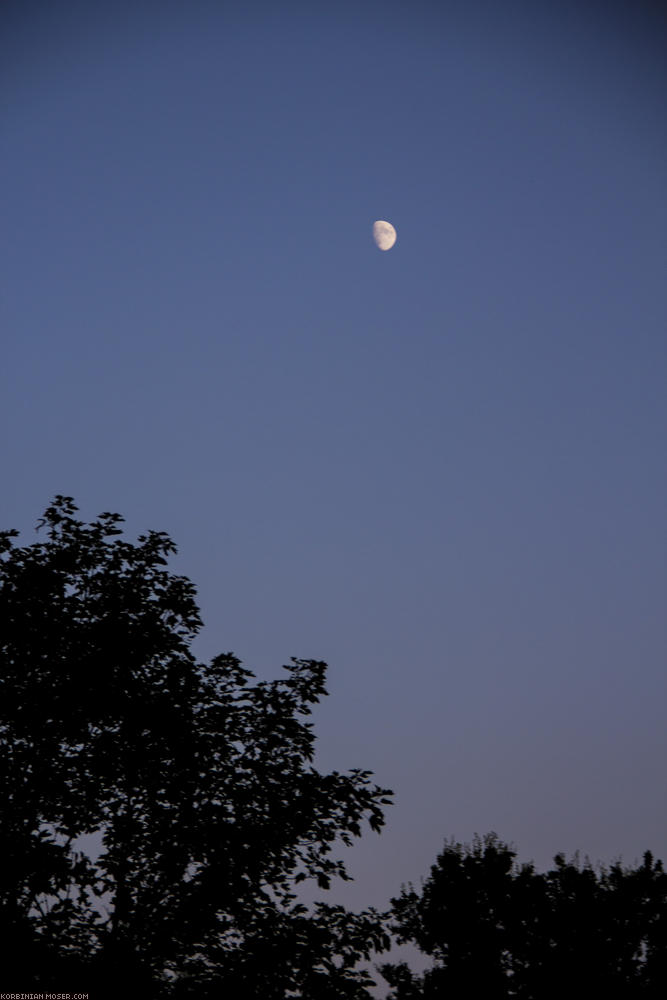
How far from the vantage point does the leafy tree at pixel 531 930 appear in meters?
43.2

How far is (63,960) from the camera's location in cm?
1537

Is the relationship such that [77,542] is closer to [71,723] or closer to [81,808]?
[71,723]

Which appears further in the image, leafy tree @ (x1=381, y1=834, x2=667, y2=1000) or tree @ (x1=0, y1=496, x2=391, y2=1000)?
leafy tree @ (x1=381, y1=834, x2=667, y2=1000)

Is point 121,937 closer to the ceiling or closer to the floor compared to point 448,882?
closer to the floor

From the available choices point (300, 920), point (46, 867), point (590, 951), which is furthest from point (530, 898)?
point (46, 867)

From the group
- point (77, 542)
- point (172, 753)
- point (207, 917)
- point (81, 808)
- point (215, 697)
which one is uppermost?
point (77, 542)

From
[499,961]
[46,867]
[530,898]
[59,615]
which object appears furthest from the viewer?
[530,898]

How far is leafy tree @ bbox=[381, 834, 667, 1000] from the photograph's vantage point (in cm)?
4319

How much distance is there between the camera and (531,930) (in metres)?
45.8

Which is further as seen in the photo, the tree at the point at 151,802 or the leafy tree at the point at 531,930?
the leafy tree at the point at 531,930

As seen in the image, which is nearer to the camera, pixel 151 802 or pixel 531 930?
pixel 151 802

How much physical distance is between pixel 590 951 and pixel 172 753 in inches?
1486

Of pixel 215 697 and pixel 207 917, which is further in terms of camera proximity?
pixel 215 697

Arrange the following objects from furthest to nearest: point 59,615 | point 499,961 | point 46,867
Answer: point 499,961
point 59,615
point 46,867
